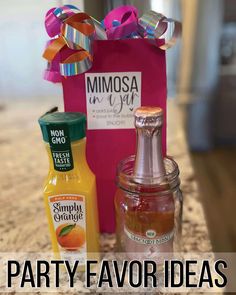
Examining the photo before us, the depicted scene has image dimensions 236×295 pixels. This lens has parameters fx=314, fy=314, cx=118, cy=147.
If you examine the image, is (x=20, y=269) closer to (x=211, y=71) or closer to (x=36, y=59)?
(x=36, y=59)

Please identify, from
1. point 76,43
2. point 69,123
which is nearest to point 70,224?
point 69,123

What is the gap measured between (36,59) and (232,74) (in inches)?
67.2

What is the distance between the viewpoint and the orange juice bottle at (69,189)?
1.42 ft

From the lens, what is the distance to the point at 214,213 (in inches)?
→ 77.0

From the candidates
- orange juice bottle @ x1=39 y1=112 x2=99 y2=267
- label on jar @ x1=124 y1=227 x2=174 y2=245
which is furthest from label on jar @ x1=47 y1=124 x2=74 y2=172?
label on jar @ x1=124 y1=227 x2=174 y2=245

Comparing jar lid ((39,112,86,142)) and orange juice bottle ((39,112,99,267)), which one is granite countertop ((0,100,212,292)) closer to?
orange juice bottle ((39,112,99,267))

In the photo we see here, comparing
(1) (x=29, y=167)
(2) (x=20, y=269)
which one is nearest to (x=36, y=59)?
(1) (x=29, y=167)

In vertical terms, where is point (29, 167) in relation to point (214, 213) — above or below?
above

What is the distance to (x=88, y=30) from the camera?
441 millimetres

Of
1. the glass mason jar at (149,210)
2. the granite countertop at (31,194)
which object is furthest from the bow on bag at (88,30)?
the granite countertop at (31,194)

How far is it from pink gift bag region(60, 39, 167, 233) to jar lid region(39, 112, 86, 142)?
0.07 m

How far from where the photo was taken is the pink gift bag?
0.48 metres

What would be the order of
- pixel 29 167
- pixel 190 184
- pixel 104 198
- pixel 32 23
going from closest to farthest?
pixel 104 198 < pixel 190 184 < pixel 29 167 < pixel 32 23

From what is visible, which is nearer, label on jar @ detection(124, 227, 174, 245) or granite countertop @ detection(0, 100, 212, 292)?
label on jar @ detection(124, 227, 174, 245)
